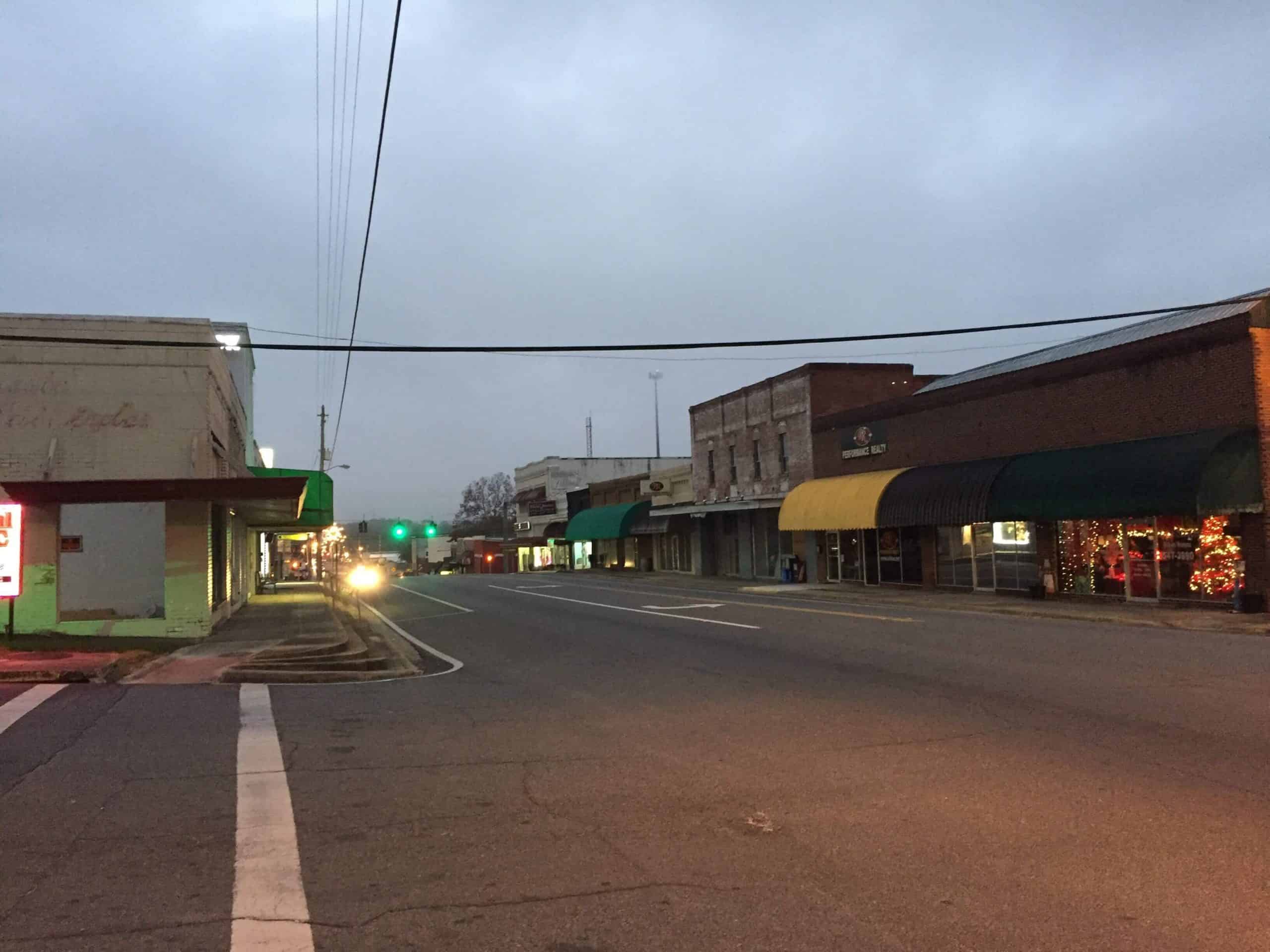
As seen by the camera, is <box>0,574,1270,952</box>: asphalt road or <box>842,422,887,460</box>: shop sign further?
<box>842,422,887,460</box>: shop sign

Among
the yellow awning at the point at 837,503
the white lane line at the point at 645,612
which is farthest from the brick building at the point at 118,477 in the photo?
the yellow awning at the point at 837,503

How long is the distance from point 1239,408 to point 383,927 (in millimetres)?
22306

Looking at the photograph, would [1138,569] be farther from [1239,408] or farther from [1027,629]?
[1027,629]

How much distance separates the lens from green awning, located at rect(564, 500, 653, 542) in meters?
56.9

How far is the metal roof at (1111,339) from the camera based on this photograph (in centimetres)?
2352

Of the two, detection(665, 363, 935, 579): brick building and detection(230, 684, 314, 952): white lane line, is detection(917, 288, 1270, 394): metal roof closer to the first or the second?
detection(665, 363, 935, 579): brick building

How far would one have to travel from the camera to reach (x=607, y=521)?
5969cm

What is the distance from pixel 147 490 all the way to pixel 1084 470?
20231 millimetres

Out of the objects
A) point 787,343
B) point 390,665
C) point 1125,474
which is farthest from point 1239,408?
point 390,665

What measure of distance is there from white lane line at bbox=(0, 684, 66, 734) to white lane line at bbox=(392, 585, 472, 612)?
1738 cm

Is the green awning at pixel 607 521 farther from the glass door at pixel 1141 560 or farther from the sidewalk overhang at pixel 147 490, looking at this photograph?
the sidewalk overhang at pixel 147 490

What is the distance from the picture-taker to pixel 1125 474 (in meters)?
22.8

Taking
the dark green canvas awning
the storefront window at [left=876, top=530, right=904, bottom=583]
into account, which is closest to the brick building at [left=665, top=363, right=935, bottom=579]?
the storefront window at [left=876, top=530, right=904, bottom=583]

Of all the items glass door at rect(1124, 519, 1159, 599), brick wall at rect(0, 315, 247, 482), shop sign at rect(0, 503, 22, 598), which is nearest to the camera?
shop sign at rect(0, 503, 22, 598)
